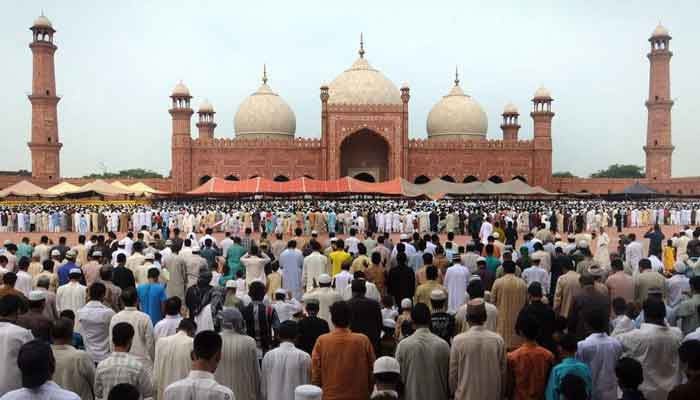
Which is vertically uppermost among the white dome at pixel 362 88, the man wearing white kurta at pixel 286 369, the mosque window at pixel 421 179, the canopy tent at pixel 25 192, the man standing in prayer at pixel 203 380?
the white dome at pixel 362 88

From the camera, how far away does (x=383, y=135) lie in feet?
109

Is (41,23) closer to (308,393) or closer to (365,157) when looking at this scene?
(365,157)

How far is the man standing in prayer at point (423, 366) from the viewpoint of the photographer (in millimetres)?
4211

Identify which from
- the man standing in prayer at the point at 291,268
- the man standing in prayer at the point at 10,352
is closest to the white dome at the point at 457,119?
the man standing in prayer at the point at 291,268

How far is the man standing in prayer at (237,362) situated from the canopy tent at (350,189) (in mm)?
22531

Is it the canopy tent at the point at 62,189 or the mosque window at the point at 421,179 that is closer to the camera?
the canopy tent at the point at 62,189

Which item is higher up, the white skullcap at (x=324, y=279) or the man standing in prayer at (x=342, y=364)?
the white skullcap at (x=324, y=279)

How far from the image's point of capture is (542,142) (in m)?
35.5

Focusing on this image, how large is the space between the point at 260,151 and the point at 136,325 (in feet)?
97.6

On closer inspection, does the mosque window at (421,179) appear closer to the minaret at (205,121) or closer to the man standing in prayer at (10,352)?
the minaret at (205,121)

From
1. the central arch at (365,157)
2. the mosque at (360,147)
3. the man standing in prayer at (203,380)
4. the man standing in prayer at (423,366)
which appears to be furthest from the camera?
the central arch at (365,157)

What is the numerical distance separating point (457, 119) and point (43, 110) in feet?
77.1

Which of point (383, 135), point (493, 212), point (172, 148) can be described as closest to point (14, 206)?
point (172, 148)

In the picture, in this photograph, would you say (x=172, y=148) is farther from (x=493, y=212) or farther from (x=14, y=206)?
(x=493, y=212)
